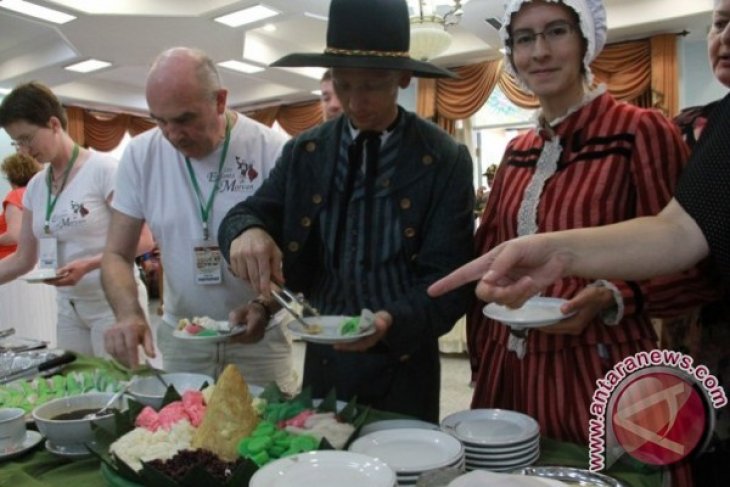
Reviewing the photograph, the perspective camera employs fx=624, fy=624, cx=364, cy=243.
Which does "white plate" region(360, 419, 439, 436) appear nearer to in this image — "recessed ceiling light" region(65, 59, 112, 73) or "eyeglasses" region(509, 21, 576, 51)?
"eyeglasses" region(509, 21, 576, 51)

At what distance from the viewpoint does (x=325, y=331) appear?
137 cm

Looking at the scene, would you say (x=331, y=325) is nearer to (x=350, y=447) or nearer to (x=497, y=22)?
(x=350, y=447)

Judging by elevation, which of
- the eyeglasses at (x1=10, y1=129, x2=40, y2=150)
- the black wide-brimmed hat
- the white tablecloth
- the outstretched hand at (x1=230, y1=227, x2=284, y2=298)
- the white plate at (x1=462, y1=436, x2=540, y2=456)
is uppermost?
the black wide-brimmed hat

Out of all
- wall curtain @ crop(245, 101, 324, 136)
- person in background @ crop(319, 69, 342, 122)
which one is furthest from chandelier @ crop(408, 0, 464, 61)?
wall curtain @ crop(245, 101, 324, 136)

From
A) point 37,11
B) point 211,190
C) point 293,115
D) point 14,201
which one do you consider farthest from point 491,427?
point 293,115

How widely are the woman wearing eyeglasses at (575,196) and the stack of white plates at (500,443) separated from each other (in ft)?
0.82

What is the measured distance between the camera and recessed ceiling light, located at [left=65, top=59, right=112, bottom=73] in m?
7.40

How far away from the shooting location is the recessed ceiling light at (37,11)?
214 inches

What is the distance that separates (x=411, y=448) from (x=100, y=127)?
10296mm

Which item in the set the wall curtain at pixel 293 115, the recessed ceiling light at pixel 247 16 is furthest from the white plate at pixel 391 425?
the wall curtain at pixel 293 115

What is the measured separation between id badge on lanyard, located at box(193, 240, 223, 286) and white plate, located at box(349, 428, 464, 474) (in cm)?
92

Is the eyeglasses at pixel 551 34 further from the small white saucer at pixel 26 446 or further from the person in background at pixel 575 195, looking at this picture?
the small white saucer at pixel 26 446

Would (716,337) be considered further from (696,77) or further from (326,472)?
(696,77)

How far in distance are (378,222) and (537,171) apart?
41 cm
